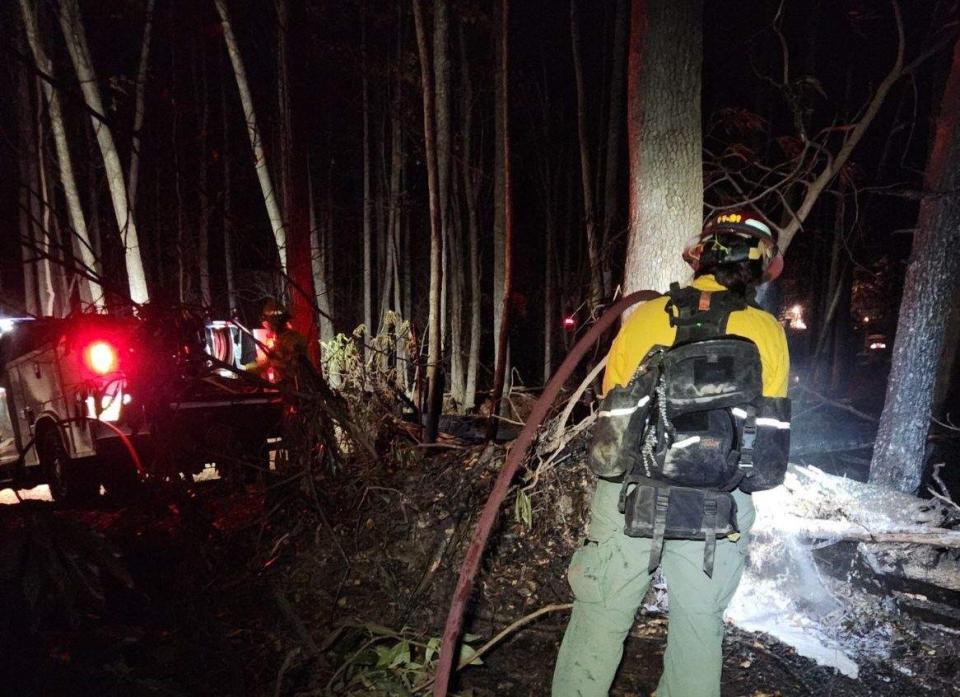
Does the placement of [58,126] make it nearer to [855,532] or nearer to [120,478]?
[120,478]

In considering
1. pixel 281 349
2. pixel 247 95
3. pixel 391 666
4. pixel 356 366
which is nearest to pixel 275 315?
pixel 281 349

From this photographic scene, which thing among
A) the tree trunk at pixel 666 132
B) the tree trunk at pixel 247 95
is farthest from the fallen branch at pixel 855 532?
the tree trunk at pixel 247 95

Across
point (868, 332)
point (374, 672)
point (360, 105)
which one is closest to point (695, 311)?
point (374, 672)

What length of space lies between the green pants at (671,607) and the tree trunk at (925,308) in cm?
500

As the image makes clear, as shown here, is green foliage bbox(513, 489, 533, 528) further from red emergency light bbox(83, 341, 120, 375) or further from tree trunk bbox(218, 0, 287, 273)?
tree trunk bbox(218, 0, 287, 273)

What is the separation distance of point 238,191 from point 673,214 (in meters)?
19.8

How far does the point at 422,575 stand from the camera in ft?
13.4

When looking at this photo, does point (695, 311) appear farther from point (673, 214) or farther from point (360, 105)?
point (360, 105)

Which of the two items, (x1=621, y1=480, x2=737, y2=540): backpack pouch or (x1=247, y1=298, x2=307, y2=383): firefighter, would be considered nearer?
(x1=621, y1=480, x2=737, y2=540): backpack pouch

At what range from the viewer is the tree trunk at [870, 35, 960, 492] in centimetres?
598

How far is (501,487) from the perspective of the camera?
103 inches

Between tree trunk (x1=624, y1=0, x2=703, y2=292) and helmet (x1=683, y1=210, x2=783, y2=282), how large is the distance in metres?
1.18

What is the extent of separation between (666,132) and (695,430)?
2409 millimetres

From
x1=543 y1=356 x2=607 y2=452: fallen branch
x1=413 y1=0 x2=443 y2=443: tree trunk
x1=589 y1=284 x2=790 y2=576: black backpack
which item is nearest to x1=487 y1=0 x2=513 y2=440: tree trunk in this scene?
x1=543 y1=356 x2=607 y2=452: fallen branch
